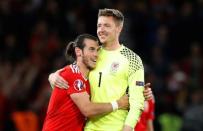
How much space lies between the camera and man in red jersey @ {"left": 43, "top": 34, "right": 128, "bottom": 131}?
8.21 meters

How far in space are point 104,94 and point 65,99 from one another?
1.46ft

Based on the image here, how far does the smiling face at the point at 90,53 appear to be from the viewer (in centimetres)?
829

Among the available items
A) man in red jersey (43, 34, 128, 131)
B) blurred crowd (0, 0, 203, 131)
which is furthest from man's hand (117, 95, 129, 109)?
blurred crowd (0, 0, 203, 131)

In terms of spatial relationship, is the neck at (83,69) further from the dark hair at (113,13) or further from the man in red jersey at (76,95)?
the dark hair at (113,13)

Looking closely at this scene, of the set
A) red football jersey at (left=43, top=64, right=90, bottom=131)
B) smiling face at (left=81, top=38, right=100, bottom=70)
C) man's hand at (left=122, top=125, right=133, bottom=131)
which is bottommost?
man's hand at (left=122, top=125, right=133, bottom=131)

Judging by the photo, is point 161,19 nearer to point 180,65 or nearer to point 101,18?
point 180,65

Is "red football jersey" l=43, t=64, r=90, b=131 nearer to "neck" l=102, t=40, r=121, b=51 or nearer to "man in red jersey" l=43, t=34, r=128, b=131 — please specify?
"man in red jersey" l=43, t=34, r=128, b=131

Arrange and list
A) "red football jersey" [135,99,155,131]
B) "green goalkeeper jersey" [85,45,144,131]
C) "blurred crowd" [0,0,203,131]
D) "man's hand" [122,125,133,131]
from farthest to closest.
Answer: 1. "blurred crowd" [0,0,203,131]
2. "red football jersey" [135,99,155,131]
3. "green goalkeeper jersey" [85,45,144,131]
4. "man's hand" [122,125,133,131]

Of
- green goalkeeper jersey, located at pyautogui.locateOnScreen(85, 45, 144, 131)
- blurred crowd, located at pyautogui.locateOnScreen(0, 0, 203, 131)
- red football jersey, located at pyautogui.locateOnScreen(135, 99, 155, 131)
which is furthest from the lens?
blurred crowd, located at pyautogui.locateOnScreen(0, 0, 203, 131)

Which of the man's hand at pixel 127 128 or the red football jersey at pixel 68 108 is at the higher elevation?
the red football jersey at pixel 68 108

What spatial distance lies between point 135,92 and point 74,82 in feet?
2.22

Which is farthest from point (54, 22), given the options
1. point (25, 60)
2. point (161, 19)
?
point (161, 19)

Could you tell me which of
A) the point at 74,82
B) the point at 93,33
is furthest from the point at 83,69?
the point at 93,33

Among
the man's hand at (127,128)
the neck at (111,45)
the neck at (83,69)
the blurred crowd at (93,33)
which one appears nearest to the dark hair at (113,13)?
the neck at (111,45)
